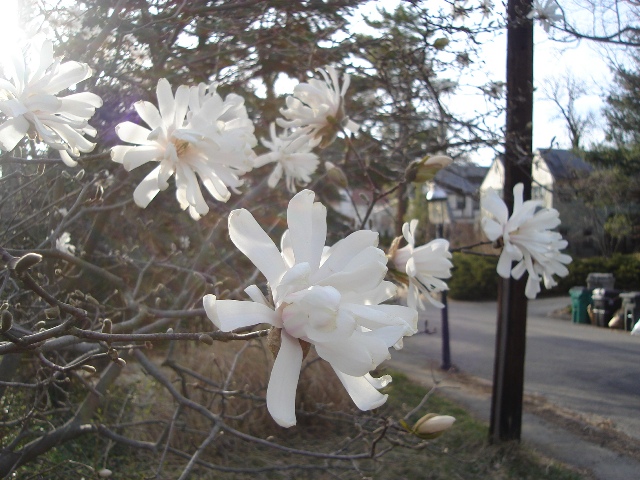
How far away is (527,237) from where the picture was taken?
1.80m

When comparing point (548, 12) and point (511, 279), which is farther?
point (511, 279)

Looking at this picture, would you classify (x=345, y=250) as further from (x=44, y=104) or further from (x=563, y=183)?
(x=563, y=183)

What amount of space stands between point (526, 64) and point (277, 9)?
1.45 meters

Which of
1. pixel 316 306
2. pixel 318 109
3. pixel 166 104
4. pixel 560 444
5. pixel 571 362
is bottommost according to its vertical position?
pixel 560 444

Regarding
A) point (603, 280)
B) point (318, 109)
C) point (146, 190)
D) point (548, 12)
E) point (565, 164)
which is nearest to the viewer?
point (146, 190)

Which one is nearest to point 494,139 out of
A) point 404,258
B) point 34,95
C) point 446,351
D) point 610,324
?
point 610,324

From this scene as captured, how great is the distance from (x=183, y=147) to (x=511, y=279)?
2.60 m

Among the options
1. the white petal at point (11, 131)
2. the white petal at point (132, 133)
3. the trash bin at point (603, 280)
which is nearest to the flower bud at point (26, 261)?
the white petal at point (11, 131)

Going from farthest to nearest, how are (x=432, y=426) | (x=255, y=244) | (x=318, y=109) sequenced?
(x=318, y=109) → (x=432, y=426) → (x=255, y=244)

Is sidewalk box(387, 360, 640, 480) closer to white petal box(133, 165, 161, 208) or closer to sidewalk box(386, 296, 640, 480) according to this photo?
sidewalk box(386, 296, 640, 480)

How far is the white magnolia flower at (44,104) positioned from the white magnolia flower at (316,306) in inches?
23.8

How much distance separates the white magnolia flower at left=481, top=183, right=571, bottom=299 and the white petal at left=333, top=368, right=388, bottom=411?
1.02 metres

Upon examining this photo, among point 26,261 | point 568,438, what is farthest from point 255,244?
point 568,438

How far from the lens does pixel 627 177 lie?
3055mm
